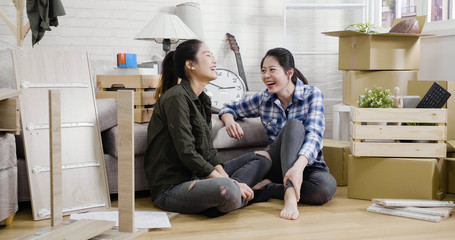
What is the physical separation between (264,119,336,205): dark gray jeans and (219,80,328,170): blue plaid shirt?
5 centimetres

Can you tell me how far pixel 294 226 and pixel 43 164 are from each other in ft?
3.97

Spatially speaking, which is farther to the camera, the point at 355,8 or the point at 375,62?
the point at 355,8

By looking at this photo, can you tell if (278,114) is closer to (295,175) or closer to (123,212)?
(295,175)

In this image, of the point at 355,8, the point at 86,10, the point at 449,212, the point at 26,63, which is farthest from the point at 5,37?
the point at 449,212

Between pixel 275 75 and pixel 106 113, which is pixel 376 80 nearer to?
pixel 275 75

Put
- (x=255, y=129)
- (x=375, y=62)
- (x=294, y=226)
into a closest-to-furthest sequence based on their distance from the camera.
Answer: (x=294, y=226) < (x=255, y=129) < (x=375, y=62)

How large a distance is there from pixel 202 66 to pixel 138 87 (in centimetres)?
62

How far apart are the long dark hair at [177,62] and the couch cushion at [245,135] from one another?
46 centimetres

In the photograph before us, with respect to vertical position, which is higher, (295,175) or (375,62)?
(375,62)

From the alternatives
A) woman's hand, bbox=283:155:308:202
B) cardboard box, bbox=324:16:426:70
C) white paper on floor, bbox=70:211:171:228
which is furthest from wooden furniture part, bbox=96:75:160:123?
cardboard box, bbox=324:16:426:70

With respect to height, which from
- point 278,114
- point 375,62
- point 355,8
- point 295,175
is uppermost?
point 355,8

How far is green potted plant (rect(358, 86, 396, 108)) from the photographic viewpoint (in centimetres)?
282

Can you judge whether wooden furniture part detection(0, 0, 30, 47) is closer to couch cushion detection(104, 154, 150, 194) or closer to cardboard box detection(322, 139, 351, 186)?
couch cushion detection(104, 154, 150, 194)

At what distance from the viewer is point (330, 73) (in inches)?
176
